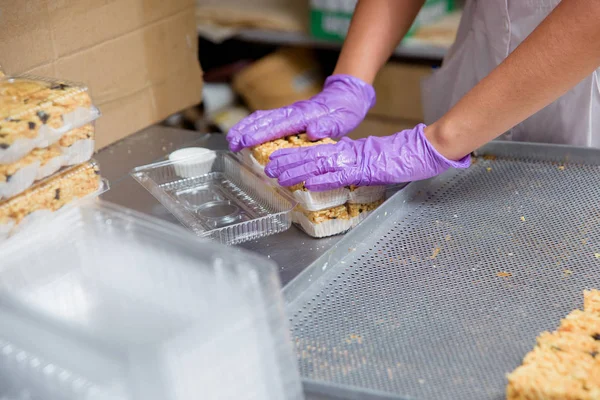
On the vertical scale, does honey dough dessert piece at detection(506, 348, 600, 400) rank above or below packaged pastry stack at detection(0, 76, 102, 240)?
below

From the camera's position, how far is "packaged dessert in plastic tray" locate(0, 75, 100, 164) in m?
1.09

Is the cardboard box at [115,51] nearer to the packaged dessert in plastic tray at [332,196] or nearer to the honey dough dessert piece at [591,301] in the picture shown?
the packaged dessert in plastic tray at [332,196]

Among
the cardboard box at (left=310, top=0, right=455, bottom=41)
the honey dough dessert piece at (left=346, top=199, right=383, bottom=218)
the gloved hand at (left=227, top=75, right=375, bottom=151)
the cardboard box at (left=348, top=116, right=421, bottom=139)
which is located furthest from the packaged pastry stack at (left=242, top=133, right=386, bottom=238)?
the cardboard box at (left=348, top=116, right=421, bottom=139)

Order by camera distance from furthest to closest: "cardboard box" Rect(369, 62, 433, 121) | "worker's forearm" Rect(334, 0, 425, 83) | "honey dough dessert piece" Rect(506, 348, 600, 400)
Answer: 1. "cardboard box" Rect(369, 62, 433, 121)
2. "worker's forearm" Rect(334, 0, 425, 83)
3. "honey dough dessert piece" Rect(506, 348, 600, 400)

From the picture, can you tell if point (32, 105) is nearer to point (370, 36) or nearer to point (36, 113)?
point (36, 113)

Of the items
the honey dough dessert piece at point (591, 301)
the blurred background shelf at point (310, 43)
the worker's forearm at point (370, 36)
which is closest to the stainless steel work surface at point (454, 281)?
the honey dough dessert piece at point (591, 301)

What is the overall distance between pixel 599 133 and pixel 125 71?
130 cm

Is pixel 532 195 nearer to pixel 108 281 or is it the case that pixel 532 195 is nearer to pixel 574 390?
pixel 574 390

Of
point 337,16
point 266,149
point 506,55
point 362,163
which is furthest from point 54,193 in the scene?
point 337,16

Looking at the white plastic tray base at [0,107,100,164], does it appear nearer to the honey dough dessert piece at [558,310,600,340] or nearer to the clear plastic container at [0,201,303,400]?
the clear plastic container at [0,201,303,400]

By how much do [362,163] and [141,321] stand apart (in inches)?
29.1

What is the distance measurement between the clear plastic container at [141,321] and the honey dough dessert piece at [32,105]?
23 cm

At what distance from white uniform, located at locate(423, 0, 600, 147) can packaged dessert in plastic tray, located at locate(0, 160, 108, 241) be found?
1124 millimetres

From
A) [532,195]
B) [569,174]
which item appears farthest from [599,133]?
[532,195]
